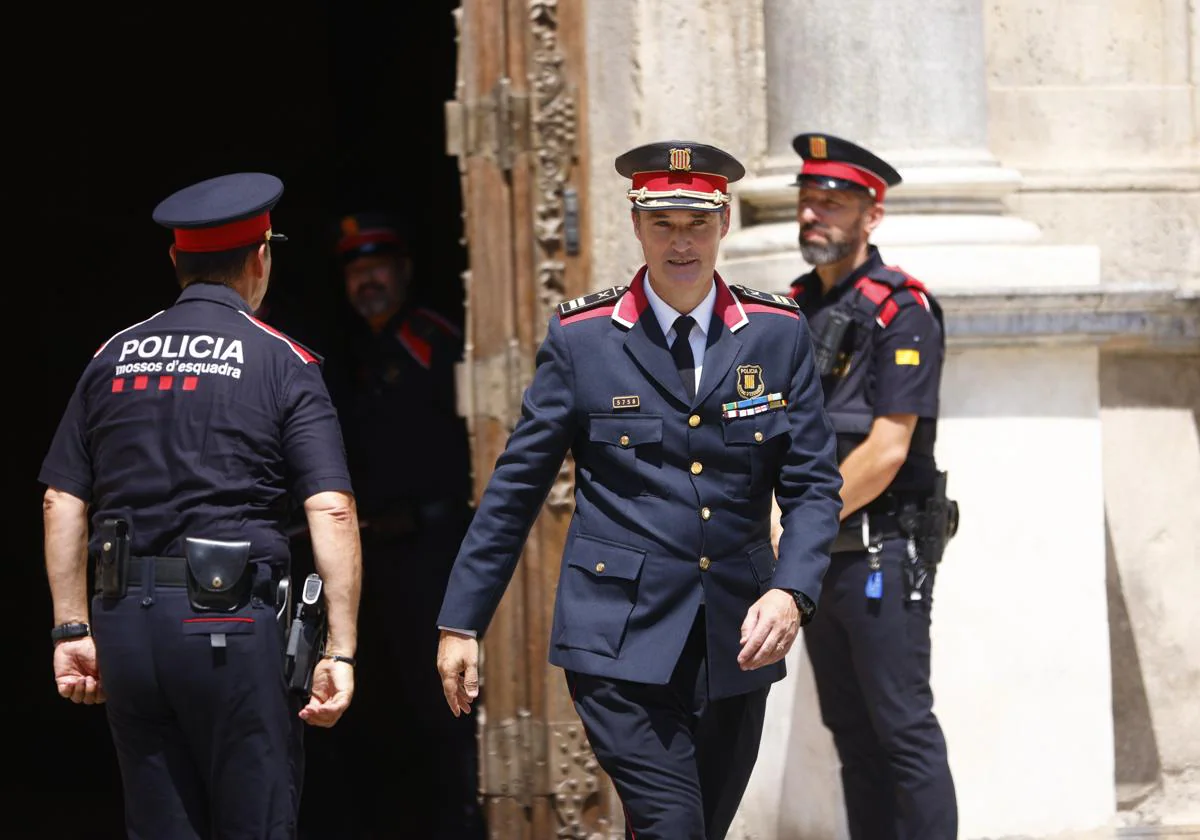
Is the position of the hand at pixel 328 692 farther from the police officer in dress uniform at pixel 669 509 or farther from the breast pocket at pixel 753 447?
the breast pocket at pixel 753 447

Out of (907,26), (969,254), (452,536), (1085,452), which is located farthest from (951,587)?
(452,536)

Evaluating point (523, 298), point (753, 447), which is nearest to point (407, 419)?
point (523, 298)

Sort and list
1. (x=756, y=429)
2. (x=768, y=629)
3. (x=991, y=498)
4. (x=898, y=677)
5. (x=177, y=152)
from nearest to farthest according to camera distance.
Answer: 1. (x=768, y=629)
2. (x=756, y=429)
3. (x=898, y=677)
4. (x=991, y=498)
5. (x=177, y=152)

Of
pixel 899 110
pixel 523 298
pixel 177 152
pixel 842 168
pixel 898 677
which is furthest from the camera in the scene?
pixel 177 152

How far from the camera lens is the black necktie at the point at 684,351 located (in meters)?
4.31

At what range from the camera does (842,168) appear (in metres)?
Result: 5.43

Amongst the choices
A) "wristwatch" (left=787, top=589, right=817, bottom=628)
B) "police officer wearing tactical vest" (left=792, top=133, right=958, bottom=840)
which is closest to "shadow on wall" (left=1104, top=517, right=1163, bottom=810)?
"police officer wearing tactical vest" (left=792, top=133, right=958, bottom=840)

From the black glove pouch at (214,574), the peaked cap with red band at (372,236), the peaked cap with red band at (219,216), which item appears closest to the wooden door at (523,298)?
the peaked cap with red band at (372,236)

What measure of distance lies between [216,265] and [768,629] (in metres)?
1.46

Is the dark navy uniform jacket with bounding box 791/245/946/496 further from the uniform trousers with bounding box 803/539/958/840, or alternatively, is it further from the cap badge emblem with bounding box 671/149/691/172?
the cap badge emblem with bounding box 671/149/691/172

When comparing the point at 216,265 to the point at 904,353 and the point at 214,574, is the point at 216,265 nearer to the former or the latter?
the point at 214,574

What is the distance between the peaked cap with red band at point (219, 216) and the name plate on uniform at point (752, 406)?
41.6 inches

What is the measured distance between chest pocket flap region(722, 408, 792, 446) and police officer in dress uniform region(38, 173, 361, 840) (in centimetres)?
82

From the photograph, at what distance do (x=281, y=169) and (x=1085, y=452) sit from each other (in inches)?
228
